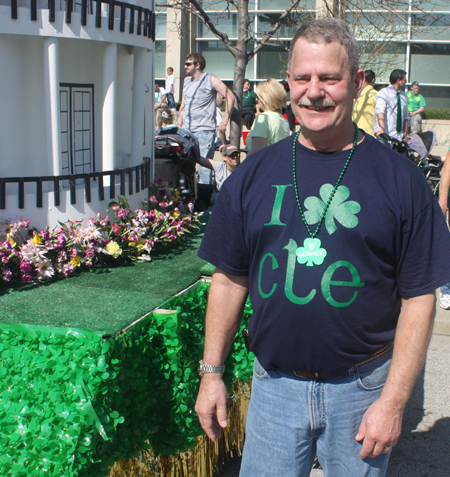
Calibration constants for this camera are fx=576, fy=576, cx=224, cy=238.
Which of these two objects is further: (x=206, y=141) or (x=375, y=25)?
(x=375, y=25)

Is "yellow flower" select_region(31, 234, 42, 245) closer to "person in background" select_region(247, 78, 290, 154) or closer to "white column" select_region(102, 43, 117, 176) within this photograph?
"white column" select_region(102, 43, 117, 176)

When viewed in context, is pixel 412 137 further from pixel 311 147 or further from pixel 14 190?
pixel 311 147

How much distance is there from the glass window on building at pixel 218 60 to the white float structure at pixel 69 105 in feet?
59.3

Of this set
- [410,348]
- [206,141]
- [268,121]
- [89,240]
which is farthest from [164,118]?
[410,348]

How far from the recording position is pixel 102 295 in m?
3.37

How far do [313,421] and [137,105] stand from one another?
367 cm

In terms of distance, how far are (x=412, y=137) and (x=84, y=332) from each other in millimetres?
8372

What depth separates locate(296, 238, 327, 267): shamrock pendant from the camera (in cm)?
180

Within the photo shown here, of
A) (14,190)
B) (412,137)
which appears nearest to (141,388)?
(14,190)

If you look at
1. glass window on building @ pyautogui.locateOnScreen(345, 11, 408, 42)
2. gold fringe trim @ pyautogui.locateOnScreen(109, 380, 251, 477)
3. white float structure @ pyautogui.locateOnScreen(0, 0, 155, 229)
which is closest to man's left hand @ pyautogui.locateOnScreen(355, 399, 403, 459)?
gold fringe trim @ pyautogui.locateOnScreen(109, 380, 251, 477)

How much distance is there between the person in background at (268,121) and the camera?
17.1ft

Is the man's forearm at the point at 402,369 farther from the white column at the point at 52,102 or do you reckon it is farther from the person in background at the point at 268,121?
the person in background at the point at 268,121

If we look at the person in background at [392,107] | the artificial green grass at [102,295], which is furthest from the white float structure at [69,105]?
the person in background at [392,107]

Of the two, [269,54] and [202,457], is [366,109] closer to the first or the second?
[202,457]
